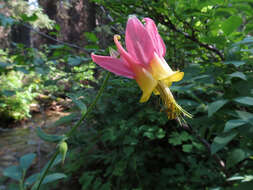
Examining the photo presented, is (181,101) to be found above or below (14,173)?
above

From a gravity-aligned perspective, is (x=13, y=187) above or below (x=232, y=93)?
below

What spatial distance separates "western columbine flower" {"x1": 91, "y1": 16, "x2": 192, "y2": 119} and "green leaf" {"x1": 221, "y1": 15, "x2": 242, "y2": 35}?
35 centimetres

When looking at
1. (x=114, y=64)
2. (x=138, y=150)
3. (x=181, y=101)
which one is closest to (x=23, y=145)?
(x=138, y=150)

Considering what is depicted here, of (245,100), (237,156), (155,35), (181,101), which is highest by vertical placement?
(155,35)

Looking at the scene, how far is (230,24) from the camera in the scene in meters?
0.89

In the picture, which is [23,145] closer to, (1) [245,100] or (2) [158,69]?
(2) [158,69]

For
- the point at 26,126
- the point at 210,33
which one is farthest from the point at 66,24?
the point at 210,33

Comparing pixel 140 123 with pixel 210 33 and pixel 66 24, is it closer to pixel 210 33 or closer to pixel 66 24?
pixel 210 33

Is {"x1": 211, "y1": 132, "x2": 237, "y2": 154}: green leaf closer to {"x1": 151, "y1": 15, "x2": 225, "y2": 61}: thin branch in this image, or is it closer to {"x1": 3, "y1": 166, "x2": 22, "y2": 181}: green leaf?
{"x1": 151, "y1": 15, "x2": 225, "y2": 61}: thin branch

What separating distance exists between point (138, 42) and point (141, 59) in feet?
0.21

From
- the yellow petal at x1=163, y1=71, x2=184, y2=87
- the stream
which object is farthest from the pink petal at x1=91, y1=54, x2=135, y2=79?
the stream

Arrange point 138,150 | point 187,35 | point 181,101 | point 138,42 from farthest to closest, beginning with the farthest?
point 138,150 → point 187,35 → point 181,101 → point 138,42

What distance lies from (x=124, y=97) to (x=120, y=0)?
1058 mm

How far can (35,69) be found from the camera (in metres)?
1.62
